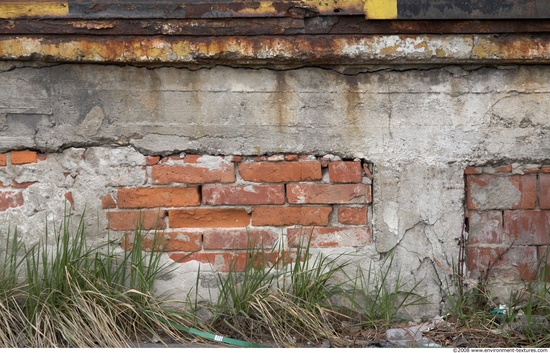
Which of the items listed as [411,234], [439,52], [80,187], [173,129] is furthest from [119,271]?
[439,52]

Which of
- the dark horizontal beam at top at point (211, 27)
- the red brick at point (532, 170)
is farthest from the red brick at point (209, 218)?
the red brick at point (532, 170)

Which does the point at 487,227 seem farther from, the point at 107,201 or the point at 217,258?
the point at 107,201

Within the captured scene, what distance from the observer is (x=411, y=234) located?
3.57m

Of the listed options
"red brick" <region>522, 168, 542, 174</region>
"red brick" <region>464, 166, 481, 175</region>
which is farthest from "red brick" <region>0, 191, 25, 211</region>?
"red brick" <region>522, 168, 542, 174</region>

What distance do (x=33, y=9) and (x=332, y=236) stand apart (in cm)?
180

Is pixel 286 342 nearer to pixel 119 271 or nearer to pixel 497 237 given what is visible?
pixel 119 271

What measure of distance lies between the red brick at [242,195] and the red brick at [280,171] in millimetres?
46

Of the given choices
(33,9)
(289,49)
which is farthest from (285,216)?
(33,9)

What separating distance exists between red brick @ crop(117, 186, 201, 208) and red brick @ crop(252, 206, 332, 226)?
32cm

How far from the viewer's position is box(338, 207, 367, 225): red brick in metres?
3.58

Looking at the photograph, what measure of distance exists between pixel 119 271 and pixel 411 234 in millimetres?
1441

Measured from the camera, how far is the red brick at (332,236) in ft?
11.8

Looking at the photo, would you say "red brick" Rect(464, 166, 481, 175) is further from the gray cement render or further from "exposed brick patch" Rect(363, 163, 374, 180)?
"exposed brick patch" Rect(363, 163, 374, 180)

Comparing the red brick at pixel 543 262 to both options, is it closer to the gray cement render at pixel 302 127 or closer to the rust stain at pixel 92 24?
the gray cement render at pixel 302 127
